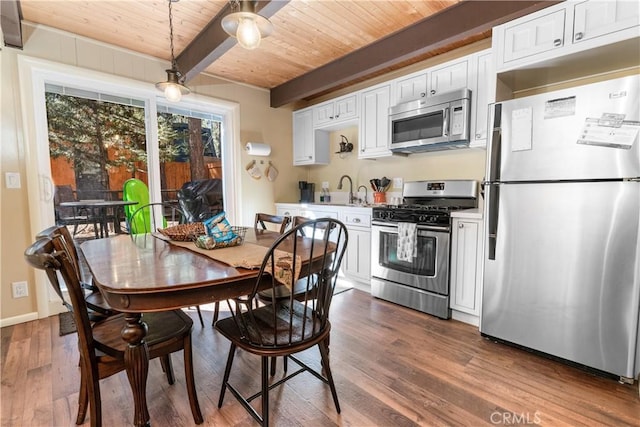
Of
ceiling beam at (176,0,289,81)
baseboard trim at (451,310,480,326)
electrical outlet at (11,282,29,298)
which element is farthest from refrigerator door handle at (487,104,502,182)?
electrical outlet at (11,282,29,298)

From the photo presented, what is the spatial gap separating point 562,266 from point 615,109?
3.09ft

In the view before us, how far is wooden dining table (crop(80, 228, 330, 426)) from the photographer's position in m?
1.05

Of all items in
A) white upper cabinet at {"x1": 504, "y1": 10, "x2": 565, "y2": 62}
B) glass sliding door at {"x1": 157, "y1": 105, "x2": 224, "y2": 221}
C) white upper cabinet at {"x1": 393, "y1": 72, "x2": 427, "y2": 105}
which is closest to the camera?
white upper cabinet at {"x1": 504, "y1": 10, "x2": 565, "y2": 62}

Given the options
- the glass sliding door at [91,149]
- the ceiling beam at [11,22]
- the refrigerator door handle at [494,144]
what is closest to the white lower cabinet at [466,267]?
the refrigerator door handle at [494,144]

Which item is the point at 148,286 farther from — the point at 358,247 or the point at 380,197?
the point at 380,197

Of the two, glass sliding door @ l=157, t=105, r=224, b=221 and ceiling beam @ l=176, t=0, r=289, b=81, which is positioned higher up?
Answer: ceiling beam @ l=176, t=0, r=289, b=81

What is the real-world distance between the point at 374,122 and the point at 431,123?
71cm

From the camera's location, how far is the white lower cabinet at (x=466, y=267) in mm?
2393

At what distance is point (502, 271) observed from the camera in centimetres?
212

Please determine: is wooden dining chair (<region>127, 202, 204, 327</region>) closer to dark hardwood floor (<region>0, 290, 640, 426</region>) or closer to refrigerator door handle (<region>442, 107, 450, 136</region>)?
dark hardwood floor (<region>0, 290, 640, 426</region>)

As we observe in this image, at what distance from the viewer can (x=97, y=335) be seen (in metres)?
1.36

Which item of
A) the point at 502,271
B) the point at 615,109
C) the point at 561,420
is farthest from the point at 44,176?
the point at 615,109

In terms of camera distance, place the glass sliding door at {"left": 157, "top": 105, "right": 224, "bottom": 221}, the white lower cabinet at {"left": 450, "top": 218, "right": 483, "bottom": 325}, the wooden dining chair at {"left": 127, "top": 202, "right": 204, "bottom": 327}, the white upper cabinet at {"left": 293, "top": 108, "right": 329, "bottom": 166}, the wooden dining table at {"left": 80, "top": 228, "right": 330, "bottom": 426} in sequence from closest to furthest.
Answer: the wooden dining table at {"left": 80, "top": 228, "right": 330, "bottom": 426} → the white lower cabinet at {"left": 450, "top": 218, "right": 483, "bottom": 325} → the wooden dining chair at {"left": 127, "top": 202, "right": 204, "bottom": 327} → the glass sliding door at {"left": 157, "top": 105, "right": 224, "bottom": 221} → the white upper cabinet at {"left": 293, "top": 108, "right": 329, "bottom": 166}

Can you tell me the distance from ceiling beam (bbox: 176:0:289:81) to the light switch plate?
167 centimetres
